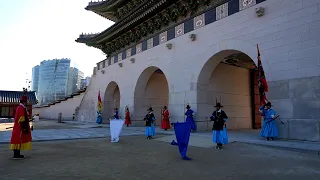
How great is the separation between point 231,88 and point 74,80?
42.9 metres

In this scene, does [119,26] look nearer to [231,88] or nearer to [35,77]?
[231,88]

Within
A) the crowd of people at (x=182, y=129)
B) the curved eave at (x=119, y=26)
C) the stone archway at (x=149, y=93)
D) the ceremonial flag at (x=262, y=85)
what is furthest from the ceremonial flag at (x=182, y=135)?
the stone archway at (x=149, y=93)

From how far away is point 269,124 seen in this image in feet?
26.3

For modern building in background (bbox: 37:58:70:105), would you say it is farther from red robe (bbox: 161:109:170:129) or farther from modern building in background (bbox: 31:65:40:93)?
red robe (bbox: 161:109:170:129)

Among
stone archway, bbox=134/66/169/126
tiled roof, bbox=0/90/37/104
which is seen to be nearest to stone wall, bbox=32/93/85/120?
tiled roof, bbox=0/90/37/104

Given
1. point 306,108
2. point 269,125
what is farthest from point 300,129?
point 269,125

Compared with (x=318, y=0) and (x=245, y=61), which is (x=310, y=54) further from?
(x=245, y=61)

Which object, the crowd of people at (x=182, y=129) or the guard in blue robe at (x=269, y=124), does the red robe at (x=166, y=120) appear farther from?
the guard in blue robe at (x=269, y=124)

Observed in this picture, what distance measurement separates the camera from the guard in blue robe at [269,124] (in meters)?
7.93

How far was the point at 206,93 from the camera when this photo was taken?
11.8 metres

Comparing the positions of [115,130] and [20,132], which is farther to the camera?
[115,130]

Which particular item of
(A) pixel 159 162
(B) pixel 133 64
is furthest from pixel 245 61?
(A) pixel 159 162

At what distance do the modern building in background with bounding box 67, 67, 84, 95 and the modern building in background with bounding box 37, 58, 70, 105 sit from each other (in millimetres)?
927

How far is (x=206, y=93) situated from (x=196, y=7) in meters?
4.78
